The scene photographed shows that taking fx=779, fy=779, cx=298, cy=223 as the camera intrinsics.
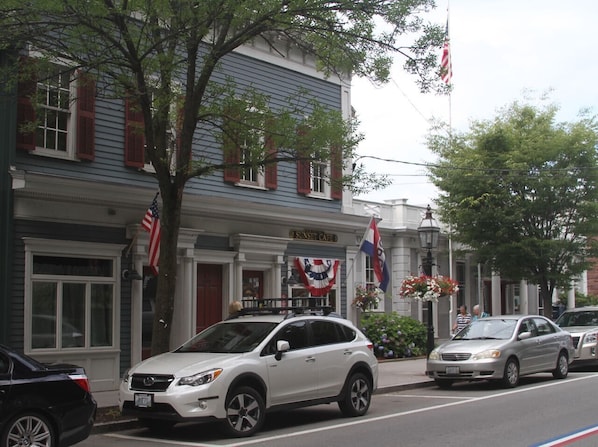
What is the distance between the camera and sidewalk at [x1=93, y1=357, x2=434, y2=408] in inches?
543

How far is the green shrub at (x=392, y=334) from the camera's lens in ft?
74.1

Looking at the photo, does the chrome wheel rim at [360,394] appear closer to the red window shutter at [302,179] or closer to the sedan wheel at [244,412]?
the sedan wheel at [244,412]

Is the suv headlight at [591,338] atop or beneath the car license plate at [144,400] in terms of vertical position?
atop

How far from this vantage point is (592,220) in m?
23.2

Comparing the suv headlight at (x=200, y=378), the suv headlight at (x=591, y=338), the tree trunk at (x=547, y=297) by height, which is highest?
the tree trunk at (x=547, y=297)

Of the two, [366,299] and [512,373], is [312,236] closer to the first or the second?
[366,299]

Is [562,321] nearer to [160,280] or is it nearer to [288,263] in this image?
[288,263]

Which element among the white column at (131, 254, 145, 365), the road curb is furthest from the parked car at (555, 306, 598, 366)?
the white column at (131, 254, 145, 365)

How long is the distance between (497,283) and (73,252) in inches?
871

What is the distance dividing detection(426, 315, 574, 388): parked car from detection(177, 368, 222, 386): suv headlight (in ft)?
23.7

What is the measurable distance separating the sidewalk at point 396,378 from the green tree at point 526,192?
486 cm

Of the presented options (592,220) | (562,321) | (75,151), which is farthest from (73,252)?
(592,220)

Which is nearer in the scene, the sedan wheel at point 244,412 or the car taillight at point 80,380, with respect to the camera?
the car taillight at point 80,380

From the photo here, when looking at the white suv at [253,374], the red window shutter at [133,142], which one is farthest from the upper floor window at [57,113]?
the white suv at [253,374]
